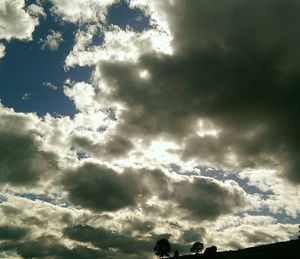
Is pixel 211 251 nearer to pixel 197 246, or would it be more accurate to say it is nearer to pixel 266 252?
pixel 266 252

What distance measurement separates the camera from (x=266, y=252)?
75.9m

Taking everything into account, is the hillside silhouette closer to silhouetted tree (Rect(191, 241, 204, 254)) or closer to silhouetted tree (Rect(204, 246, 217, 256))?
silhouetted tree (Rect(204, 246, 217, 256))

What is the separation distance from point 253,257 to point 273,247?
6.12m

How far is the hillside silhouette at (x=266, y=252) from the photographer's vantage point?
227 feet

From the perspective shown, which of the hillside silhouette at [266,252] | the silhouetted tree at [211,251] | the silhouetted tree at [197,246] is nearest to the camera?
the hillside silhouette at [266,252]

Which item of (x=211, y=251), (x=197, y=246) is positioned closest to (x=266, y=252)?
(x=211, y=251)

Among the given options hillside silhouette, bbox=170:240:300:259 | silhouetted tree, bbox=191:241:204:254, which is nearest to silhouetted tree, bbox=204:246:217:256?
hillside silhouette, bbox=170:240:300:259

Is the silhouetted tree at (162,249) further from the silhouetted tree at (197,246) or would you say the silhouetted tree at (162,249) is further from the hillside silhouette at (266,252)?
the hillside silhouette at (266,252)

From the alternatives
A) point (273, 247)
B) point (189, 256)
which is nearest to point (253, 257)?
point (273, 247)

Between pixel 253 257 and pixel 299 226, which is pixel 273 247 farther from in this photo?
pixel 299 226

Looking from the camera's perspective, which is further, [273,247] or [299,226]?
[299,226]

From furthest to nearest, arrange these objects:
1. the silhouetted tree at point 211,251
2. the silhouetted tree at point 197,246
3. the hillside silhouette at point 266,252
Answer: the silhouetted tree at point 197,246, the silhouetted tree at point 211,251, the hillside silhouette at point 266,252

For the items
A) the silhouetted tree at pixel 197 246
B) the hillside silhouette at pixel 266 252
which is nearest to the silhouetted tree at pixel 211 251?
the hillside silhouette at pixel 266 252

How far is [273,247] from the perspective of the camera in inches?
3095
